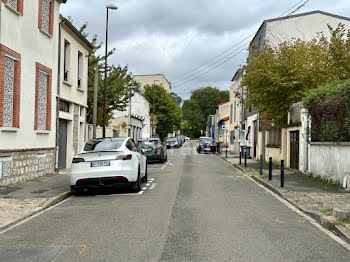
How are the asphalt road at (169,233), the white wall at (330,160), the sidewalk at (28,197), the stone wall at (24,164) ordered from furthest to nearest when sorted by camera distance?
1. the white wall at (330,160)
2. the stone wall at (24,164)
3. the sidewalk at (28,197)
4. the asphalt road at (169,233)

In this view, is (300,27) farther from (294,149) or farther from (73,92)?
(73,92)

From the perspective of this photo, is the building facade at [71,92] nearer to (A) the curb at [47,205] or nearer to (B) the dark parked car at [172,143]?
(A) the curb at [47,205]

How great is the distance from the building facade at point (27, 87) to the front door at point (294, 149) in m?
10.7

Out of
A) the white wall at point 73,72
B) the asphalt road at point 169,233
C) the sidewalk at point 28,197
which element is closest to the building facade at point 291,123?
the asphalt road at point 169,233

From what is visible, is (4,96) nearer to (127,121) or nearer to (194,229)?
(194,229)

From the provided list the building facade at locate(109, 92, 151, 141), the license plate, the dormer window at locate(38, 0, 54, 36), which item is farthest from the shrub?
the building facade at locate(109, 92, 151, 141)

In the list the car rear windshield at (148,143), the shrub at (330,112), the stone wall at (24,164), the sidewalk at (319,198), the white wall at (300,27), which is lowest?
the sidewalk at (319,198)

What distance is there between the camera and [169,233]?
6.48m

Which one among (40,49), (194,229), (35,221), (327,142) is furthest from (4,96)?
(327,142)

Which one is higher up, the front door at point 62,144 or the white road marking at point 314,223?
the front door at point 62,144

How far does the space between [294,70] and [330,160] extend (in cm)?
540

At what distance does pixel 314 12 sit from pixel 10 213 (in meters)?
28.1

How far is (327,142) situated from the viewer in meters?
14.3

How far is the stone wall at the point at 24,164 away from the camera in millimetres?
12227
